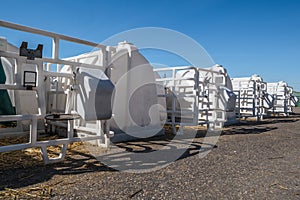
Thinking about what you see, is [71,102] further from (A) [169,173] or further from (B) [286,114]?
(B) [286,114]

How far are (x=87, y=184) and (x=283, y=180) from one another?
224 cm

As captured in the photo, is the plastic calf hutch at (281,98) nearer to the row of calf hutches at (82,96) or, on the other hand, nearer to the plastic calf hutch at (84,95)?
the row of calf hutches at (82,96)

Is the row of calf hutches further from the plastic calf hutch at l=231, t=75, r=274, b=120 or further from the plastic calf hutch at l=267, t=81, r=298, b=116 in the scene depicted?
the plastic calf hutch at l=267, t=81, r=298, b=116

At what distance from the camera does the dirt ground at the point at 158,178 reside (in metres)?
2.34

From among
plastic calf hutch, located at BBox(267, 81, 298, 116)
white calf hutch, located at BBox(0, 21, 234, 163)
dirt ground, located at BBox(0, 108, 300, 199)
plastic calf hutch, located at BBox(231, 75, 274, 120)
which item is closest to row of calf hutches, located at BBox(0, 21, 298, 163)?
white calf hutch, located at BBox(0, 21, 234, 163)

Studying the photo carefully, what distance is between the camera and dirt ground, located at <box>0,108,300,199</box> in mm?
2336

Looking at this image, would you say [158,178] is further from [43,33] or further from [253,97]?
[253,97]

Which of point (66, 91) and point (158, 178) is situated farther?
point (66, 91)

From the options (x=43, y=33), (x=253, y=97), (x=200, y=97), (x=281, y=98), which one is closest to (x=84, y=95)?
(x=43, y=33)

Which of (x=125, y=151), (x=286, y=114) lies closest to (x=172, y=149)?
(x=125, y=151)

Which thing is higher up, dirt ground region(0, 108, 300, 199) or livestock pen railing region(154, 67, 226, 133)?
livestock pen railing region(154, 67, 226, 133)

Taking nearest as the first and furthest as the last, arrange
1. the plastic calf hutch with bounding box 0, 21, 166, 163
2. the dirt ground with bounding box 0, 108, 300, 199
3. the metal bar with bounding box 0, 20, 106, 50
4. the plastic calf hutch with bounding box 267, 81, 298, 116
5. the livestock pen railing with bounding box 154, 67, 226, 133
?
the dirt ground with bounding box 0, 108, 300, 199 < the metal bar with bounding box 0, 20, 106, 50 < the plastic calf hutch with bounding box 0, 21, 166, 163 < the livestock pen railing with bounding box 154, 67, 226, 133 < the plastic calf hutch with bounding box 267, 81, 298, 116

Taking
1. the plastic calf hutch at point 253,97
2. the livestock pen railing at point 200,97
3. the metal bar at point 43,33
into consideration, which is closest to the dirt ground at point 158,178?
the metal bar at point 43,33

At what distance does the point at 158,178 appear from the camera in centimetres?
280
